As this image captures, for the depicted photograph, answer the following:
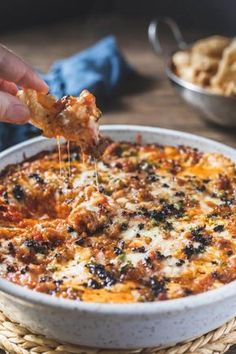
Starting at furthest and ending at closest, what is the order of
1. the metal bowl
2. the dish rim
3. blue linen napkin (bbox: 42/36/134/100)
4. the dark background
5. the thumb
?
the dark background
blue linen napkin (bbox: 42/36/134/100)
the metal bowl
the thumb
the dish rim

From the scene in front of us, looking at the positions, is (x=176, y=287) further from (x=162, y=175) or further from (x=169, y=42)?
(x=169, y=42)

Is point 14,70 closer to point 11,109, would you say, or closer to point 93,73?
point 11,109

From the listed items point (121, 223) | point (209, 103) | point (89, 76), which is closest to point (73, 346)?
point (121, 223)

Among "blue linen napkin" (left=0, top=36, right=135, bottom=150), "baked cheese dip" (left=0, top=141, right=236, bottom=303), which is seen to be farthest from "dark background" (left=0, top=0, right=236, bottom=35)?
"baked cheese dip" (left=0, top=141, right=236, bottom=303)

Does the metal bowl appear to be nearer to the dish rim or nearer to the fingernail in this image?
the fingernail

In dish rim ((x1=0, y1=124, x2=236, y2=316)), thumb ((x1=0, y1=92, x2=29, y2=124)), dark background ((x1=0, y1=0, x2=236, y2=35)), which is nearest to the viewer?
dish rim ((x1=0, y1=124, x2=236, y2=316))

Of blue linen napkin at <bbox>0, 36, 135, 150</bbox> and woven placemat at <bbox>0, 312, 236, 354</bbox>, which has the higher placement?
blue linen napkin at <bbox>0, 36, 135, 150</bbox>
